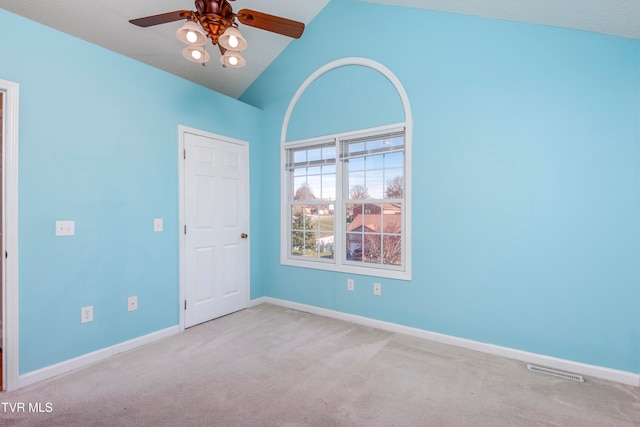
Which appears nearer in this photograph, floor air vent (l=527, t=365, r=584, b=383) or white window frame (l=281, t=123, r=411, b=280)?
floor air vent (l=527, t=365, r=584, b=383)

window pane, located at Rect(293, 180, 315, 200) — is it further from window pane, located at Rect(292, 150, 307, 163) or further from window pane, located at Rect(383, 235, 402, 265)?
window pane, located at Rect(383, 235, 402, 265)

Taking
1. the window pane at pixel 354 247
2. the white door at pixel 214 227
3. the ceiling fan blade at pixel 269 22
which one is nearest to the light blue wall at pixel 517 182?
the window pane at pixel 354 247

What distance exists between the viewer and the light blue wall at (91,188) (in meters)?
2.19

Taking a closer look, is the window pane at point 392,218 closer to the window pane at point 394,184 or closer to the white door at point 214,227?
the window pane at point 394,184

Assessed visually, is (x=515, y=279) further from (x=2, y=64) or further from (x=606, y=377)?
(x=2, y=64)

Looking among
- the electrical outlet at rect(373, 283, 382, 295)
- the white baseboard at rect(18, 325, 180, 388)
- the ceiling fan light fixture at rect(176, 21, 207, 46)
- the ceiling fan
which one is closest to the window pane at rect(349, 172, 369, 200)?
the electrical outlet at rect(373, 283, 382, 295)

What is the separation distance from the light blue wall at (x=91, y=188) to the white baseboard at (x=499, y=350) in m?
1.82

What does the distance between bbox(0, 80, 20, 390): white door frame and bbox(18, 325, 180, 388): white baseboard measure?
80 millimetres

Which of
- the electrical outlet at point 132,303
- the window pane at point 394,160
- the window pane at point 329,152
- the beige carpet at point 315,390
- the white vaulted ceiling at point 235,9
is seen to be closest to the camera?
the beige carpet at point 315,390

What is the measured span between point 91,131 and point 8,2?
119 centimetres

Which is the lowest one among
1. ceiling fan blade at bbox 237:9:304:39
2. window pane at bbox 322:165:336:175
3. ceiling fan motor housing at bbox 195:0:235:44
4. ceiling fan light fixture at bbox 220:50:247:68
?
window pane at bbox 322:165:336:175

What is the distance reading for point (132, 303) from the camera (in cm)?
279

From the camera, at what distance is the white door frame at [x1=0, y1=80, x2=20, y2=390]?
208 cm

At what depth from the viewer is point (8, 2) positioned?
8.09 feet
